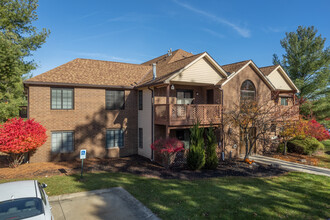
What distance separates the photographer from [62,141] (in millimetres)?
15070

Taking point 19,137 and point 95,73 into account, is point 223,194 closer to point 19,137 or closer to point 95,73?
point 19,137

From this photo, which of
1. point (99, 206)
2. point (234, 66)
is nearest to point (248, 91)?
point (234, 66)

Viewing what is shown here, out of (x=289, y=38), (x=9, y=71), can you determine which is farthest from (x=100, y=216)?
(x=289, y=38)

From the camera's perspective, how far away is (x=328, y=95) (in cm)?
2611

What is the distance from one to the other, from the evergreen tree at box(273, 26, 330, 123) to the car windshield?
29656 millimetres

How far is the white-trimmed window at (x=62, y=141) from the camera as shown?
14.8m

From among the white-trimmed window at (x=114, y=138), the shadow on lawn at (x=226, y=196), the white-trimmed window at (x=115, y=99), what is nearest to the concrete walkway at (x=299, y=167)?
the shadow on lawn at (x=226, y=196)

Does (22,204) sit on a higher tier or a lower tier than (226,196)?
higher

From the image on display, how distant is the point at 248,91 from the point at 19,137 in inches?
687

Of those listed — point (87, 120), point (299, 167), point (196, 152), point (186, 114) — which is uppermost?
point (186, 114)

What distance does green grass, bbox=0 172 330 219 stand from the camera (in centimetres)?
741

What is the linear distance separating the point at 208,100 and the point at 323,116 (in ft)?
60.8

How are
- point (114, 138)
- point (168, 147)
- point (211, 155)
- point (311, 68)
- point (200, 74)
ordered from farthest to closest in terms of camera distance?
point (311, 68) < point (114, 138) < point (200, 74) < point (211, 155) < point (168, 147)

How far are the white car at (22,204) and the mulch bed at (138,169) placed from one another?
252 inches
